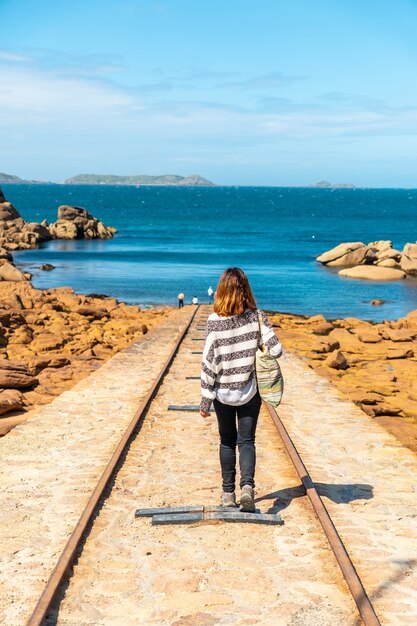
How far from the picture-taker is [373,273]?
2098 inches

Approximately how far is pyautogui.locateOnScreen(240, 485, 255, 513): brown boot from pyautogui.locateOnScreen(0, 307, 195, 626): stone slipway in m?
1.60

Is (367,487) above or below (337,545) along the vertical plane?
below

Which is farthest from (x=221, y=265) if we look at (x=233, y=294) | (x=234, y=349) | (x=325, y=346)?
(x=233, y=294)

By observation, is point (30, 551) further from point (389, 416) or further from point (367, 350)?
point (367, 350)

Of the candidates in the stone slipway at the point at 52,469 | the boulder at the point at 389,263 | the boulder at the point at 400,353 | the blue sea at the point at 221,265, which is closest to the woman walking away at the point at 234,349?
the stone slipway at the point at 52,469

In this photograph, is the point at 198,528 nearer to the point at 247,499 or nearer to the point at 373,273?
the point at 247,499

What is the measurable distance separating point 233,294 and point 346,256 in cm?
5492

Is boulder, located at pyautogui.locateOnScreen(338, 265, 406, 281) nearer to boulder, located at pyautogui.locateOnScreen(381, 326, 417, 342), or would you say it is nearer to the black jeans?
boulder, located at pyautogui.locateOnScreen(381, 326, 417, 342)

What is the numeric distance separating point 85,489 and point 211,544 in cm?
204

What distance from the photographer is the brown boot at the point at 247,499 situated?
23.1 feet

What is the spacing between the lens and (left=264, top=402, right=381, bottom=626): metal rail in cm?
529

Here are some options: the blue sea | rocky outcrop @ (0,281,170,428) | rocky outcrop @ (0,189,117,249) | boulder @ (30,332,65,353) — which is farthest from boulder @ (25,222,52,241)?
boulder @ (30,332,65,353)

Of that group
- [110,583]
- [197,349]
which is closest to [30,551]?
[110,583]

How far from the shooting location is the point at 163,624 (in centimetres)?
533
